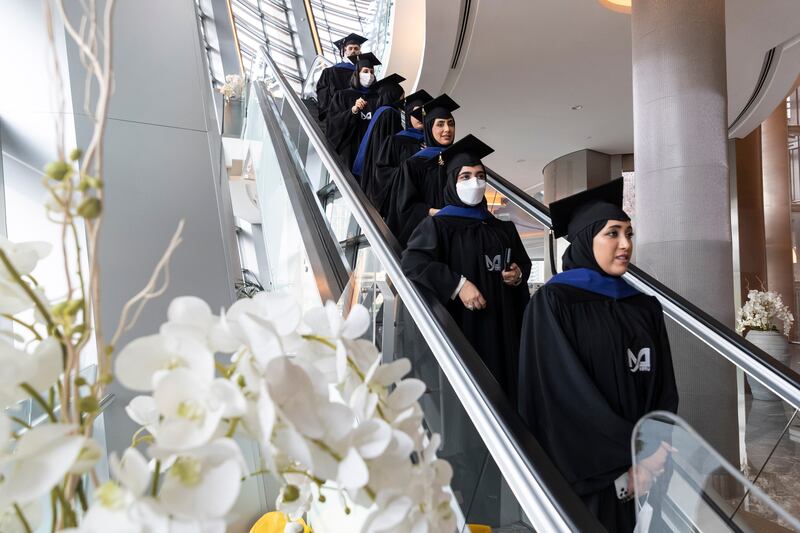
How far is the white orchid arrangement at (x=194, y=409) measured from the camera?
507 mm

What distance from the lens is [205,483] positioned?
1.69ft

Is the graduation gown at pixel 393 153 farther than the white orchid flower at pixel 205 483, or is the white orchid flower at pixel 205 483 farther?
the graduation gown at pixel 393 153

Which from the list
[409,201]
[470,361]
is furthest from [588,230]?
[409,201]

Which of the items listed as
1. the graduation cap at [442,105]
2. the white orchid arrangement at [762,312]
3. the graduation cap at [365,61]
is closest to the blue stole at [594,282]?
the graduation cap at [442,105]

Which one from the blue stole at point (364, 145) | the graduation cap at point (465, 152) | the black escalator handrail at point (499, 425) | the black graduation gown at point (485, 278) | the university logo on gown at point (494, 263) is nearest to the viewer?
the black escalator handrail at point (499, 425)

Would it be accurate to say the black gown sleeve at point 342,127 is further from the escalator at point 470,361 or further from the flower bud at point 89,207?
the flower bud at point 89,207

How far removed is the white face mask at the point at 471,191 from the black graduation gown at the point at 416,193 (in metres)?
1.19

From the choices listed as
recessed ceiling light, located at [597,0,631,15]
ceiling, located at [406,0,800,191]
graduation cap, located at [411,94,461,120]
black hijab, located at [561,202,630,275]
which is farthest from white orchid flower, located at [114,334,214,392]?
recessed ceiling light, located at [597,0,631,15]

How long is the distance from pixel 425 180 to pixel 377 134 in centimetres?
174

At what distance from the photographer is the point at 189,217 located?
13.8ft

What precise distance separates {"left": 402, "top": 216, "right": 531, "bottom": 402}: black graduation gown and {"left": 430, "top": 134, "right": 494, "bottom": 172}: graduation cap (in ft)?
1.24

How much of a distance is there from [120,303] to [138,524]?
354cm

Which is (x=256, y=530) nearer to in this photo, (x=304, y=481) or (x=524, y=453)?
(x=524, y=453)

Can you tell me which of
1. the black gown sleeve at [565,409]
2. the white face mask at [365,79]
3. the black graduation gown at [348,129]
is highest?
the white face mask at [365,79]
